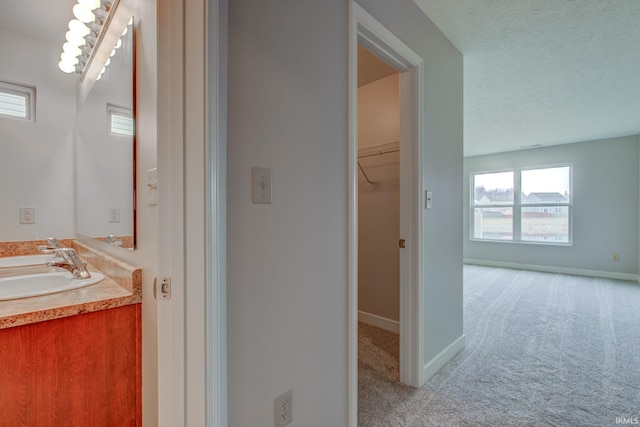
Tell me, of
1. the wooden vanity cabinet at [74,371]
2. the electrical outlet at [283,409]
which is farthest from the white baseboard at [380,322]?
the wooden vanity cabinet at [74,371]

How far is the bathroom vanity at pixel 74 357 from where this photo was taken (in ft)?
3.16

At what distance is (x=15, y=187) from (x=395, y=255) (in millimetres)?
3032

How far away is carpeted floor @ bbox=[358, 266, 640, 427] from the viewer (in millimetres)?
1615

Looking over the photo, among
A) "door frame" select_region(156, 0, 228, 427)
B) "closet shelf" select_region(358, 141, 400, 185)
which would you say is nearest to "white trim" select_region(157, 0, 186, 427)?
"door frame" select_region(156, 0, 228, 427)

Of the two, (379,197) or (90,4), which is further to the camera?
(379,197)

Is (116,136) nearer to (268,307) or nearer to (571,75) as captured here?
(268,307)

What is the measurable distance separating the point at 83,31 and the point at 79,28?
2cm

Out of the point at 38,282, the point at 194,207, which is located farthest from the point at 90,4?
the point at 194,207

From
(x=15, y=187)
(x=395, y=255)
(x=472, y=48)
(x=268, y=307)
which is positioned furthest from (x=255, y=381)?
(x=472, y=48)

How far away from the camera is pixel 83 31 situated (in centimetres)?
171

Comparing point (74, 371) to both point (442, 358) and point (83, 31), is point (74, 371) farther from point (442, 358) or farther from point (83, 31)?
point (442, 358)

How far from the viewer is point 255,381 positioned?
988mm

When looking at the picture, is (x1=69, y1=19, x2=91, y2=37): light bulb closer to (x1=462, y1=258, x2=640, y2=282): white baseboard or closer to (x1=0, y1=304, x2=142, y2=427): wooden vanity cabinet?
(x1=0, y1=304, x2=142, y2=427): wooden vanity cabinet

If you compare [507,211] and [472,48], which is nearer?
[472,48]
